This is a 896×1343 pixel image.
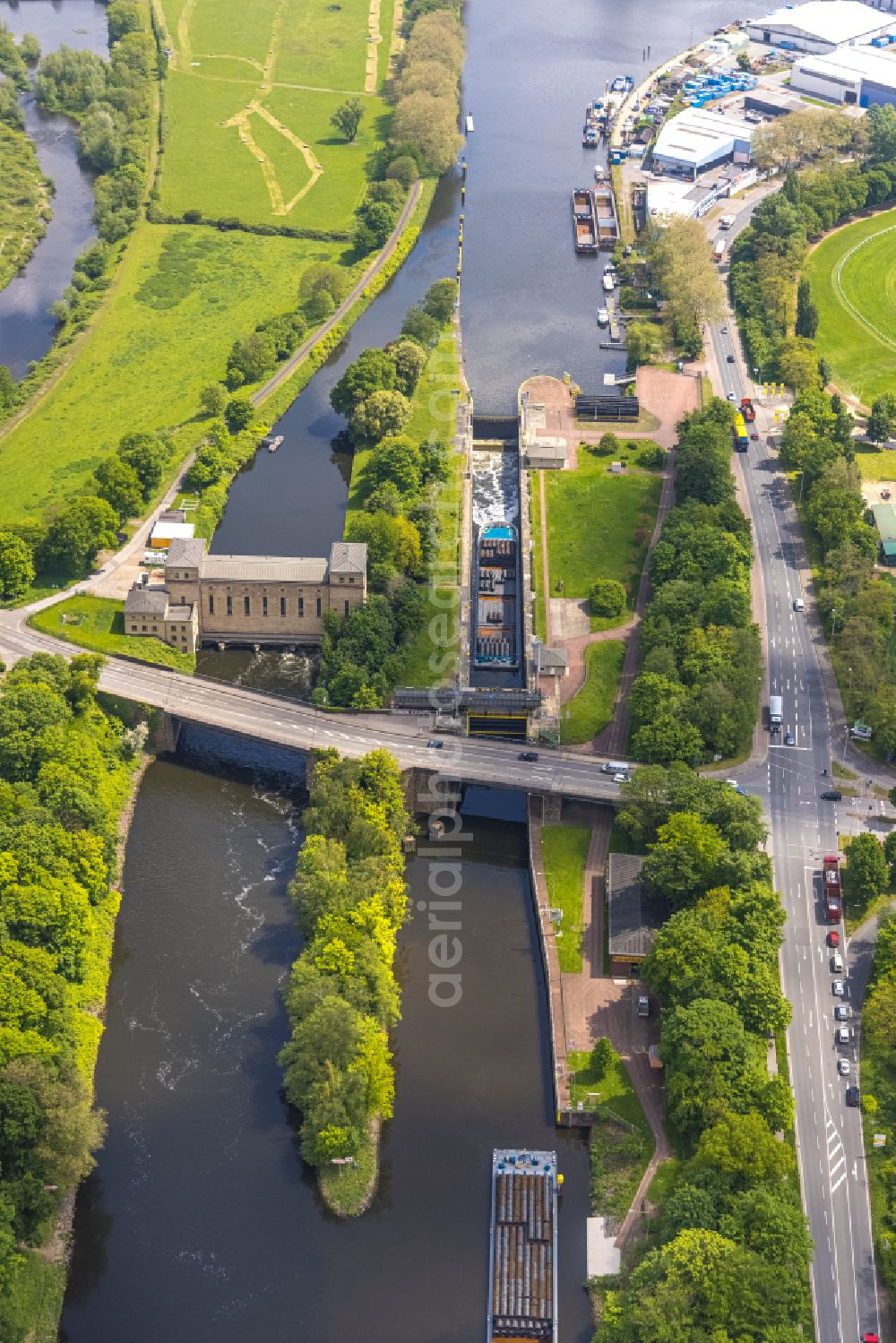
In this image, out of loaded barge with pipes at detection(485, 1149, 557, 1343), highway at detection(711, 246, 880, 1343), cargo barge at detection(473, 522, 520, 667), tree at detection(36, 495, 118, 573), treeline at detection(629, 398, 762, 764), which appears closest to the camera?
loaded barge with pipes at detection(485, 1149, 557, 1343)

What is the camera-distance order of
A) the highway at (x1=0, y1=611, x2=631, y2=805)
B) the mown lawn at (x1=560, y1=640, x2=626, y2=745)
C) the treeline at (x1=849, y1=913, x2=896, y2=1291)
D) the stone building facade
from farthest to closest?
the stone building facade < the mown lawn at (x1=560, y1=640, x2=626, y2=745) < the highway at (x1=0, y1=611, x2=631, y2=805) < the treeline at (x1=849, y1=913, x2=896, y2=1291)

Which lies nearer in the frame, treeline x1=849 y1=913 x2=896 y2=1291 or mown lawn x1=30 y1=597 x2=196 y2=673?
treeline x1=849 y1=913 x2=896 y2=1291

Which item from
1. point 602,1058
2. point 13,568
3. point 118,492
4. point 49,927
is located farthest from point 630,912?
point 118,492

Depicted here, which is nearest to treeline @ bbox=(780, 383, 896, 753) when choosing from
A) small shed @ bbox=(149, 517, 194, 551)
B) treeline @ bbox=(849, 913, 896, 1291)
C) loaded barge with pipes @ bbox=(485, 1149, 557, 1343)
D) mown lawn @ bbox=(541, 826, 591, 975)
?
treeline @ bbox=(849, 913, 896, 1291)

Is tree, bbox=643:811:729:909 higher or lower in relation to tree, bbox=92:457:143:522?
lower

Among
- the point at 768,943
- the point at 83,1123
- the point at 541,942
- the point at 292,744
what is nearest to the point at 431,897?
the point at 541,942

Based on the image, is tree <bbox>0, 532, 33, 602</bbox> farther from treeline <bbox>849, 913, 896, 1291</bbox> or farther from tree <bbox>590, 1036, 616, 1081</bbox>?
treeline <bbox>849, 913, 896, 1291</bbox>
